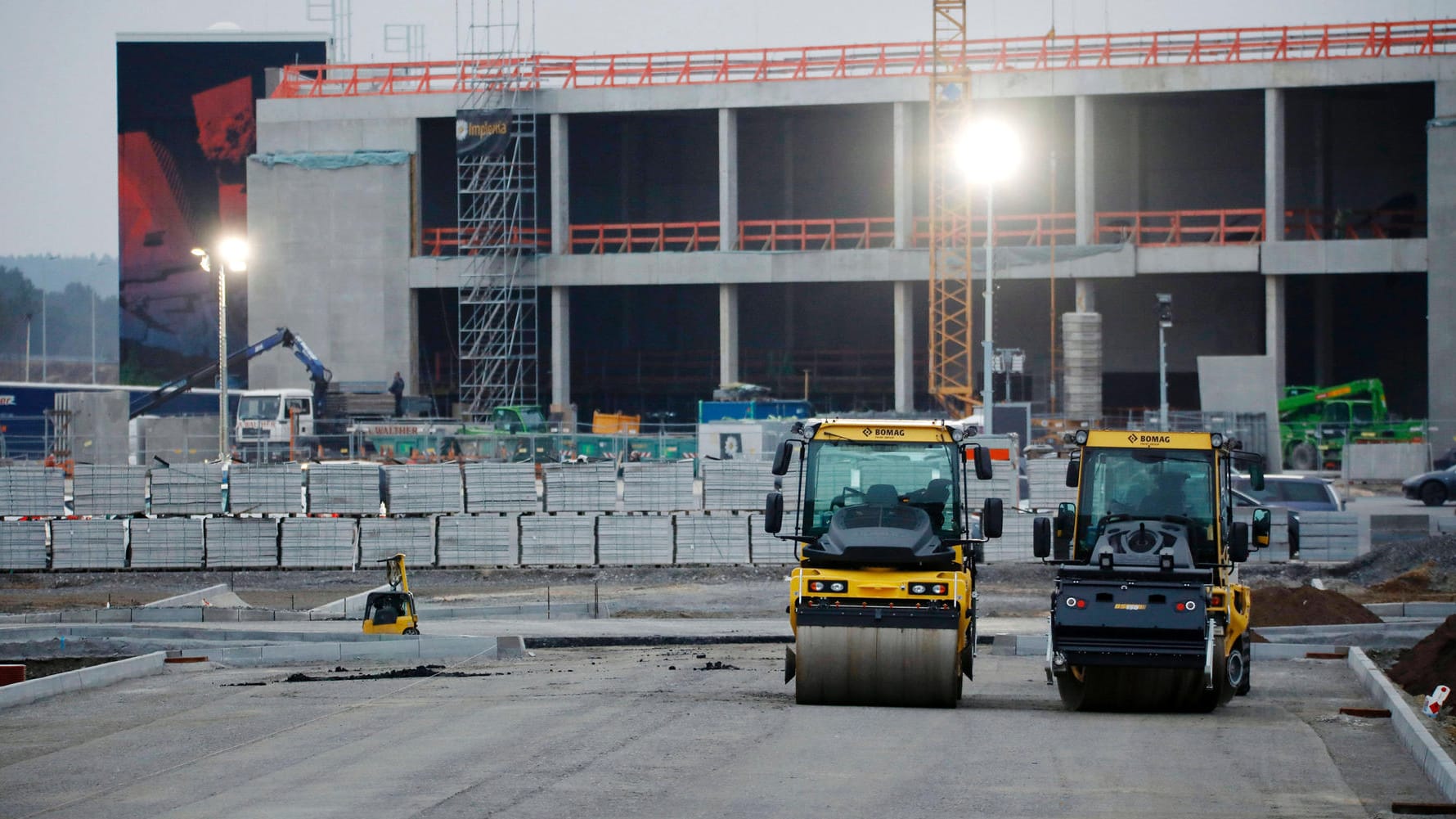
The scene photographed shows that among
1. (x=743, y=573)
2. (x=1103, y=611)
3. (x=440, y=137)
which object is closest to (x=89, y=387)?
(x=440, y=137)

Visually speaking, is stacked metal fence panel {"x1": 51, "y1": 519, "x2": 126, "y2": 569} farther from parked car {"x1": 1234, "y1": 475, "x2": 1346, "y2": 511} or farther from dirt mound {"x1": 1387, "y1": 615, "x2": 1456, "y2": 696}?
dirt mound {"x1": 1387, "y1": 615, "x2": 1456, "y2": 696}

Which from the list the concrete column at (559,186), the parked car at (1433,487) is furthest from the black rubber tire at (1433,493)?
the concrete column at (559,186)

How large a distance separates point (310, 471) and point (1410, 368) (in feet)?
148

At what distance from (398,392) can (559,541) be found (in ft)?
86.0

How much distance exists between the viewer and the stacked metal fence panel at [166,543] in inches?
1260

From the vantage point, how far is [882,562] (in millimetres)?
14148

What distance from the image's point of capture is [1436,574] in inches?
1109

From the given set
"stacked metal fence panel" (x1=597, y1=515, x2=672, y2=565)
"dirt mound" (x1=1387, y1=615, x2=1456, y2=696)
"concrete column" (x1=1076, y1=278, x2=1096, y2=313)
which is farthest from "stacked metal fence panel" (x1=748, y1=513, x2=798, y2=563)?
"concrete column" (x1=1076, y1=278, x2=1096, y2=313)

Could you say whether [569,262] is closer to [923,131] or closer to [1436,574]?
[923,131]

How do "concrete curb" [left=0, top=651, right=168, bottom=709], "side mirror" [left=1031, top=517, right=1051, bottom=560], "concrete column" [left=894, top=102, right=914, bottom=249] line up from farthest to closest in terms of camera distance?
"concrete column" [left=894, top=102, right=914, bottom=249], "concrete curb" [left=0, top=651, right=168, bottom=709], "side mirror" [left=1031, top=517, right=1051, bottom=560]

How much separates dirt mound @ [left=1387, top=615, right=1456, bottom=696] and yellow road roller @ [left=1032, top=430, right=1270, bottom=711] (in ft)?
6.31

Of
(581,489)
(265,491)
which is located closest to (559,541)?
(581,489)

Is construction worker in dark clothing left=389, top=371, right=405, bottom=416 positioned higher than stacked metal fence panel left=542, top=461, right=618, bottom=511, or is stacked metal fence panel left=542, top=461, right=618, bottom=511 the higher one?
construction worker in dark clothing left=389, top=371, right=405, bottom=416

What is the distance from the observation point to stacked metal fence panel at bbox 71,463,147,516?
34062mm
